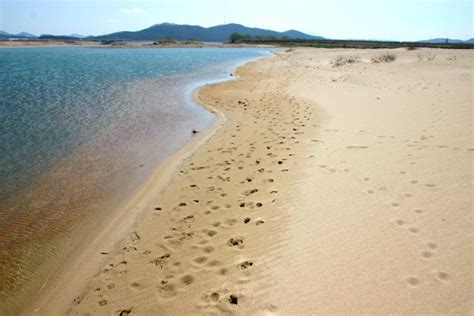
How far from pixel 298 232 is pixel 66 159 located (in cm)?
728

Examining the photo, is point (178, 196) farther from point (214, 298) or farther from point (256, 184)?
point (214, 298)

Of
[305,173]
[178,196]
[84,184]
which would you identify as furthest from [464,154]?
[84,184]

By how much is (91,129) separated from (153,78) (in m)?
15.5

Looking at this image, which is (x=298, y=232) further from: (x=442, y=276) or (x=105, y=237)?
(x=105, y=237)

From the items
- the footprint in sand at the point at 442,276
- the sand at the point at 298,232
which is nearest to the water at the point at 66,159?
the sand at the point at 298,232

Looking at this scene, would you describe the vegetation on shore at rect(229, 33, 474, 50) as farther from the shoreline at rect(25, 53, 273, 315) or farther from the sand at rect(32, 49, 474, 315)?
the shoreline at rect(25, 53, 273, 315)

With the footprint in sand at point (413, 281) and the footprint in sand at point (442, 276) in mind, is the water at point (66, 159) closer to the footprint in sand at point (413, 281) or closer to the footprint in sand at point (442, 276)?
the footprint in sand at point (413, 281)

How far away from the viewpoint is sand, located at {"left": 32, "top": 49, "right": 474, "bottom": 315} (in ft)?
11.6

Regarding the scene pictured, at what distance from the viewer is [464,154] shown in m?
6.54

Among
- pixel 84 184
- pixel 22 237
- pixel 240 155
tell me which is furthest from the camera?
pixel 240 155

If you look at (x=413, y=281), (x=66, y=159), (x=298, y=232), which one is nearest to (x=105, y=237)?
(x=298, y=232)

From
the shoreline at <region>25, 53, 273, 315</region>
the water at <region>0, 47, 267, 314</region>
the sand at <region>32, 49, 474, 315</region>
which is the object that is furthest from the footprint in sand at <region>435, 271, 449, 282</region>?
the water at <region>0, 47, 267, 314</region>

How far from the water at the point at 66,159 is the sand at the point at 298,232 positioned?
2.20 feet

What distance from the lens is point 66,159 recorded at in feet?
29.5
